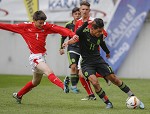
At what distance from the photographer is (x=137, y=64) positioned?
73.7 ft

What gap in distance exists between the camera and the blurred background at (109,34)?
72.5 ft

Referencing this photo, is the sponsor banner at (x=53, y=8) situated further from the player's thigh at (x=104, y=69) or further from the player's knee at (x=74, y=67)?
the player's thigh at (x=104, y=69)

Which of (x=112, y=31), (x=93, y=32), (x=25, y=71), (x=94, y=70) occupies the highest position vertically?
(x=93, y=32)

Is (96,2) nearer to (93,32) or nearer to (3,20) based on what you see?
(3,20)

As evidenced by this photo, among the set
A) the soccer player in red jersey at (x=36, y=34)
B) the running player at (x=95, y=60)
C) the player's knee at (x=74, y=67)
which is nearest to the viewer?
the running player at (x=95, y=60)

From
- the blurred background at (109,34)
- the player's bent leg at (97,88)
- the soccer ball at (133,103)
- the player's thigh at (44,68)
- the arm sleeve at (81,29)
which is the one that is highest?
the arm sleeve at (81,29)

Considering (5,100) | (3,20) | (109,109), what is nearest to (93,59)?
(109,109)

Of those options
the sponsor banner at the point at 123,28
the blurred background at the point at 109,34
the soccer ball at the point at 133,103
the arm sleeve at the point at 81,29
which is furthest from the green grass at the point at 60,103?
the blurred background at the point at 109,34

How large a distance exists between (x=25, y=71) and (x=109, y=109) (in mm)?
13154

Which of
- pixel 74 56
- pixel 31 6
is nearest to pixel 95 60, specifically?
pixel 74 56

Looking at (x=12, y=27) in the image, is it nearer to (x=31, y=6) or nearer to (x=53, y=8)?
(x=31, y=6)

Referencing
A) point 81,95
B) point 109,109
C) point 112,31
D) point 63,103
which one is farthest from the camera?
point 112,31

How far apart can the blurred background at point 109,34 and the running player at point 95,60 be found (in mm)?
11175

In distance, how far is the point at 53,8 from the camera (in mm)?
22781
